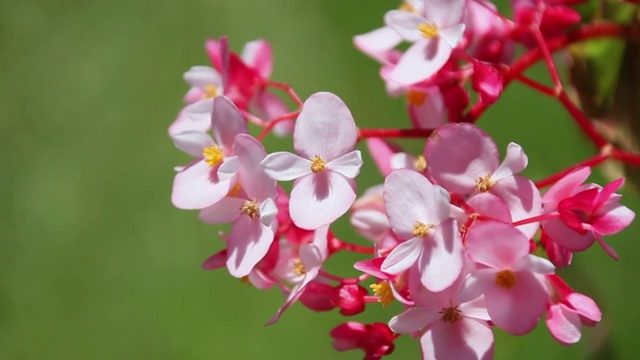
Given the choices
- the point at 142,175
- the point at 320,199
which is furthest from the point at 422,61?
the point at 142,175

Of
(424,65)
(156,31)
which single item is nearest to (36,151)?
(156,31)

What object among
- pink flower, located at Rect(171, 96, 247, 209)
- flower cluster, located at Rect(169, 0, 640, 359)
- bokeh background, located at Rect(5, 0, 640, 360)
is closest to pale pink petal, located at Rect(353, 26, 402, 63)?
flower cluster, located at Rect(169, 0, 640, 359)

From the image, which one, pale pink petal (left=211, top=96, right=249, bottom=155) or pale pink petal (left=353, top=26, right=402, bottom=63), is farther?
pale pink petal (left=353, top=26, right=402, bottom=63)

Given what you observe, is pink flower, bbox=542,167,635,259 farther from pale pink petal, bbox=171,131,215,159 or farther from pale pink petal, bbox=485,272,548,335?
pale pink petal, bbox=171,131,215,159

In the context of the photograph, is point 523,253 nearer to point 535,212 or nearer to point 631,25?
point 535,212

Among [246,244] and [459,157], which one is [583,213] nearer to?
[459,157]

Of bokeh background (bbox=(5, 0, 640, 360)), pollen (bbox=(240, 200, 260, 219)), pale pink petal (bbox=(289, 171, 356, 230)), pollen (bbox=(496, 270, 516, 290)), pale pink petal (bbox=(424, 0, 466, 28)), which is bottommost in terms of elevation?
bokeh background (bbox=(5, 0, 640, 360))
